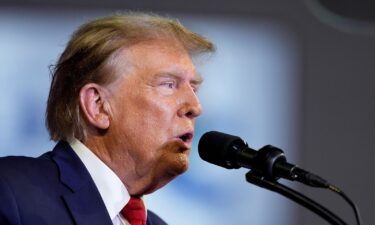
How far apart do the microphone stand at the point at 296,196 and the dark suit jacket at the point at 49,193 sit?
42 cm

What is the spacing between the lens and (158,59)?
1.99 m

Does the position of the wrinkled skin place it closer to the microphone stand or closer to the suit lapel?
the suit lapel

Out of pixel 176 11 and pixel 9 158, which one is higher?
pixel 176 11

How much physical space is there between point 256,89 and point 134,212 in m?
1.12

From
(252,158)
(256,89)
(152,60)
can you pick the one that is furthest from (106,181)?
(256,89)

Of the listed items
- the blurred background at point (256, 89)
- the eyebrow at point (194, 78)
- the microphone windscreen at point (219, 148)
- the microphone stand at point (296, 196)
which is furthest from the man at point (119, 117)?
the blurred background at point (256, 89)

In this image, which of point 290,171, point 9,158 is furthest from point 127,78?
point 290,171

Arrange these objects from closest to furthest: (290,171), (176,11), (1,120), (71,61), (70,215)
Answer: (290,171)
(70,215)
(71,61)
(1,120)
(176,11)

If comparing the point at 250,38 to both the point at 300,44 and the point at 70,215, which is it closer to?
the point at 300,44

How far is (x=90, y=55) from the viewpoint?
203cm

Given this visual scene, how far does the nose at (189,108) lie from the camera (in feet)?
6.35

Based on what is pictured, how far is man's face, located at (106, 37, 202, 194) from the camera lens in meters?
1.93

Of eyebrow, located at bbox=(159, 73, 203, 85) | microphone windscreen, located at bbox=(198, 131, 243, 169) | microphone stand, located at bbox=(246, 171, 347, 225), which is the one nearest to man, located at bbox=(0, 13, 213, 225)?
eyebrow, located at bbox=(159, 73, 203, 85)

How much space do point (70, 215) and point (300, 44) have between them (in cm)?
151
